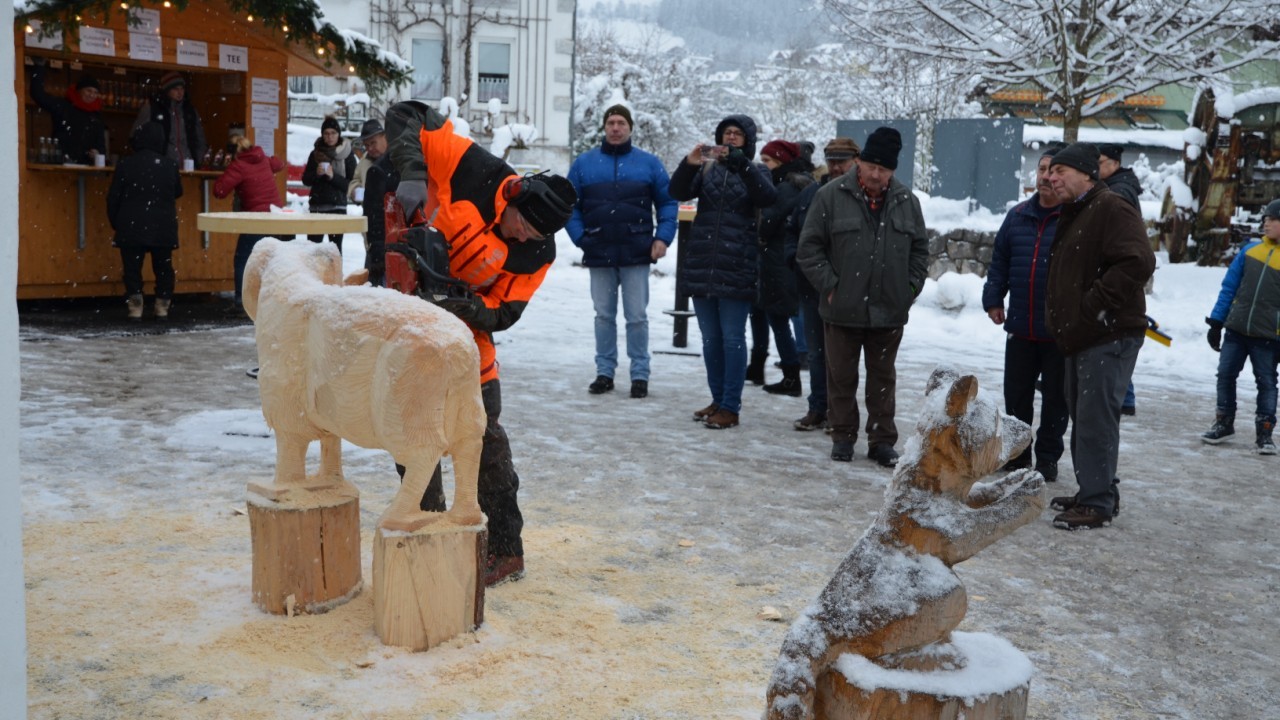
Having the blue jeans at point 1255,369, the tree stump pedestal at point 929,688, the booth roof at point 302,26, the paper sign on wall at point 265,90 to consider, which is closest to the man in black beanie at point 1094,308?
the blue jeans at point 1255,369

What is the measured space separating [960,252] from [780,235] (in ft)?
21.2

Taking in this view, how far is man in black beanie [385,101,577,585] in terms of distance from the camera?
Result: 12.6 feet

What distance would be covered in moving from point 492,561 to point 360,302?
1.25 m

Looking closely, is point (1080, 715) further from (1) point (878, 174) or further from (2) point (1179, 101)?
(2) point (1179, 101)

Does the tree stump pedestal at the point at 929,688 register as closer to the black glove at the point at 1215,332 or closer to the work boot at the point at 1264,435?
the work boot at the point at 1264,435

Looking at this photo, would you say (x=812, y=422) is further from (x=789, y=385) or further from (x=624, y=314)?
(x=624, y=314)

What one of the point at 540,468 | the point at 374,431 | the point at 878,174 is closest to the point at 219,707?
the point at 374,431

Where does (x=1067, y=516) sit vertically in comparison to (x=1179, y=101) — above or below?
below

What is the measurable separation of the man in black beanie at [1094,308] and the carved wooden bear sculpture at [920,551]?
2.89 meters

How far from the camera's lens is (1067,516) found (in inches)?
208

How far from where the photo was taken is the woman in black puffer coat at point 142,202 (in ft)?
32.2

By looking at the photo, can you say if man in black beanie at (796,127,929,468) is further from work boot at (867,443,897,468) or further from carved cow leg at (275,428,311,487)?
carved cow leg at (275,428,311,487)

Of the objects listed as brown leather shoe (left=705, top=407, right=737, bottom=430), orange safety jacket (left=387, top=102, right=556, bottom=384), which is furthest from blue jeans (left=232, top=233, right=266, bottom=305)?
orange safety jacket (left=387, top=102, right=556, bottom=384)

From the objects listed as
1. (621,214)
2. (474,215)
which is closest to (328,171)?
(621,214)
